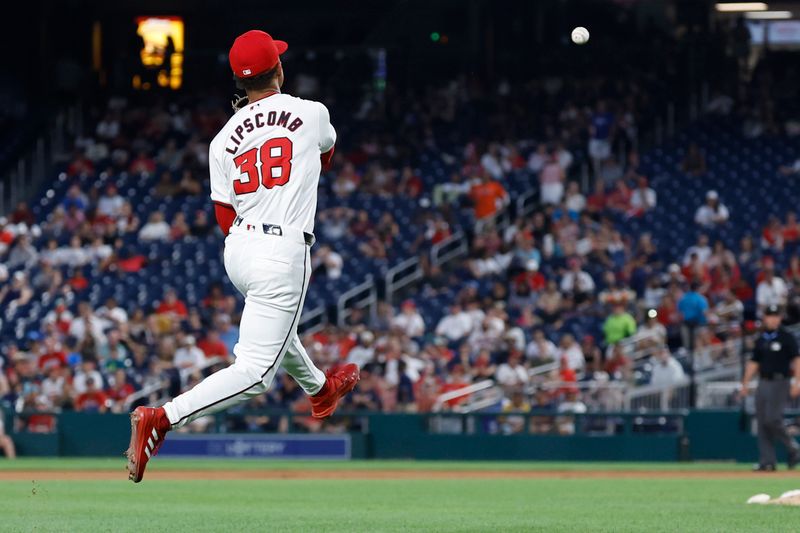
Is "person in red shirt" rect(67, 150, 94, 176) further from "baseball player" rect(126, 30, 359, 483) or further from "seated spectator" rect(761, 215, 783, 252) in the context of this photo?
"baseball player" rect(126, 30, 359, 483)

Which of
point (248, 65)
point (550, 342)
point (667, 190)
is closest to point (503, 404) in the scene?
point (550, 342)

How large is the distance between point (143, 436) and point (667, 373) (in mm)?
12974

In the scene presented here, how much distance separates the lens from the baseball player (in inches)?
253

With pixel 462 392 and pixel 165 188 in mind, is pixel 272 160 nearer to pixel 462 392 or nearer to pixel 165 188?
pixel 462 392

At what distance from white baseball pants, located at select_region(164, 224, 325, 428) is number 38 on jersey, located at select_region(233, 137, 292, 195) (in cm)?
20

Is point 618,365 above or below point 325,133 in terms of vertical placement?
below

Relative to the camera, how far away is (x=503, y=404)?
62.8 feet

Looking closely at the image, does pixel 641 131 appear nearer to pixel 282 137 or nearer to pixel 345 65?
pixel 345 65

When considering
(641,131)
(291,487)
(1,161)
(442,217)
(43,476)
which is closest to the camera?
(291,487)

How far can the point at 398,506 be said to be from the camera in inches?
388

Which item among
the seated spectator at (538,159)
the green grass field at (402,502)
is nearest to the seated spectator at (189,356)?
the green grass field at (402,502)

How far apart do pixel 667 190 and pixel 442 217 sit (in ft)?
12.3

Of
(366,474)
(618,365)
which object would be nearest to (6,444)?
(366,474)

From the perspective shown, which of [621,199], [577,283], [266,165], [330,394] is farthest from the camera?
[621,199]
